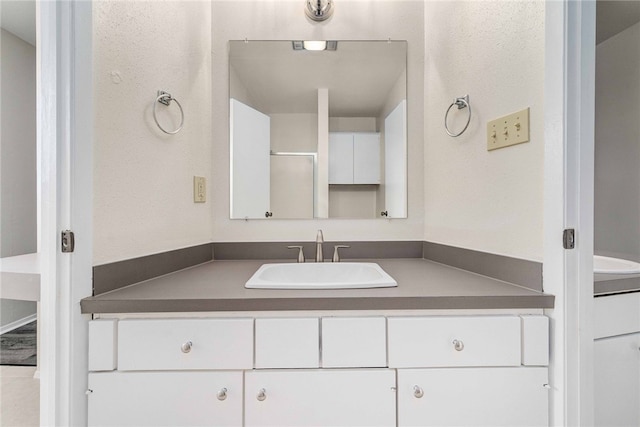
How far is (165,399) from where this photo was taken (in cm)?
85

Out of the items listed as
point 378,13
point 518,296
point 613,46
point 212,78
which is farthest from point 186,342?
point 613,46

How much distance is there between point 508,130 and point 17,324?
1624 millimetres

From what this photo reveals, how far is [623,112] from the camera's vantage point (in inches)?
81.0

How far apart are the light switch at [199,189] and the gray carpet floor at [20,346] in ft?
2.33

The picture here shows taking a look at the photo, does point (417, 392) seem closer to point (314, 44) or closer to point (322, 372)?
point (322, 372)

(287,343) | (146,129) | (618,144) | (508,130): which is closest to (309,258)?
(287,343)

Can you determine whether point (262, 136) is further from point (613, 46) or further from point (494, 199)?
point (613, 46)

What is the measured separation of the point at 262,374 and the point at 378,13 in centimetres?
173

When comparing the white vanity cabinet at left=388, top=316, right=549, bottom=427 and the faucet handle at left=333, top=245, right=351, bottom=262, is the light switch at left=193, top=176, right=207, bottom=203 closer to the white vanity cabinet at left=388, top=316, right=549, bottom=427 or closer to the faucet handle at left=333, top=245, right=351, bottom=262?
the faucet handle at left=333, top=245, right=351, bottom=262

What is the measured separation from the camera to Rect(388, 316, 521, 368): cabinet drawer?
2.85 ft

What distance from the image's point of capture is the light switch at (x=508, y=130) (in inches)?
36.8

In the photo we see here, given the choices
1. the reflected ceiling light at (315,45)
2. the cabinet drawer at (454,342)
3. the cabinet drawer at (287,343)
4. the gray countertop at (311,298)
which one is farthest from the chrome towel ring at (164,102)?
the cabinet drawer at (454,342)

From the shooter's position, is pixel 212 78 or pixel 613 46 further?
pixel 613 46

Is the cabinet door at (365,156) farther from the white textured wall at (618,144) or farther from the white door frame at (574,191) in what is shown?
the white textured wall at (618,144)
